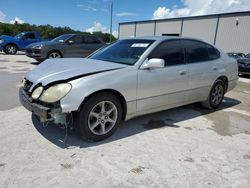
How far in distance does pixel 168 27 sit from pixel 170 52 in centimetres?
3002

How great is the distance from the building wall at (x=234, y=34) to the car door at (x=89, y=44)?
1615cm

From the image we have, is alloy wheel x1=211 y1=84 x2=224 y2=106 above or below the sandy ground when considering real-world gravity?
above

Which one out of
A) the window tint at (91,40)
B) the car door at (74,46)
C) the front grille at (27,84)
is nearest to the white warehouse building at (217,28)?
the window tint at (91,40)

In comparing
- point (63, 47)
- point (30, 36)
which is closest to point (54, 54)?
point (63, 47)

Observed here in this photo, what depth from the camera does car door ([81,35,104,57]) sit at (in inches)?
495

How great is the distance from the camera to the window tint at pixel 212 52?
5.40 m

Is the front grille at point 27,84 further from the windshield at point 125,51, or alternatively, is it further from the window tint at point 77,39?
the window tint at point 77,39

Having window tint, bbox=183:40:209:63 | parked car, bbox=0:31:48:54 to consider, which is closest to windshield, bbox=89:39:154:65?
window tint, bbox=183:40:209:63

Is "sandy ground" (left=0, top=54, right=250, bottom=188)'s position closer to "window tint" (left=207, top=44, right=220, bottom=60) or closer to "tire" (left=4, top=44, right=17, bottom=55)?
"window tint" (left=207, top=44, right=220, bottom=60)

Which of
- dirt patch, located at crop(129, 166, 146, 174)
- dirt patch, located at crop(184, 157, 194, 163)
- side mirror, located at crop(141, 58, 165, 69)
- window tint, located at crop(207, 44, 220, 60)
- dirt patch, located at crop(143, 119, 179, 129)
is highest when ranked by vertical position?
window tint, located at crop(207, 44, 220, 60)

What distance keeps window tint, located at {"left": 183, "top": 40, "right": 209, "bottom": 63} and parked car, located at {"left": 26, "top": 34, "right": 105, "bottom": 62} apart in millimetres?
8108

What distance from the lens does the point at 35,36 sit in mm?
18172

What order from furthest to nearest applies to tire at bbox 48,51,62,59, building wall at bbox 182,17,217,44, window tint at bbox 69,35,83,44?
building wall at bbox 182,17,217,44, window tint at bbox 69,35,83,44, tire at bbox 48,51,62,59

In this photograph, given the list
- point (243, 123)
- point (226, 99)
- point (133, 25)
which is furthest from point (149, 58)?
point (133, 25)
